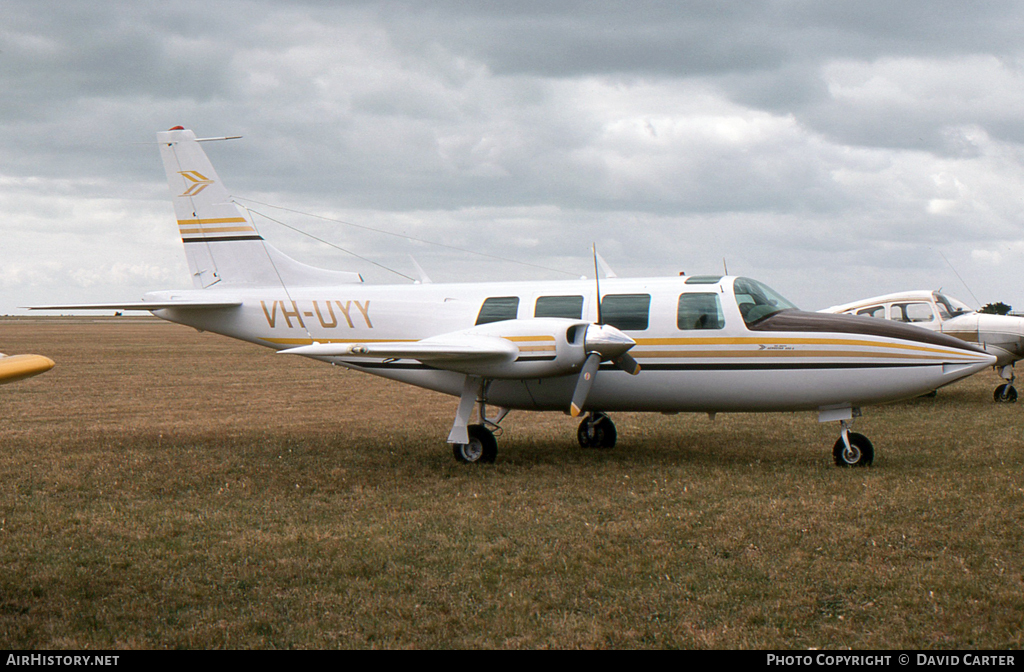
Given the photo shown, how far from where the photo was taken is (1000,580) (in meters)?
6.19

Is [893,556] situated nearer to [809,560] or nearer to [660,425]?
[809,560]

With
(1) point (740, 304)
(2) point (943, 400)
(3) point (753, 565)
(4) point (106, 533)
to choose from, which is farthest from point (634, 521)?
(2) point (943, 400)

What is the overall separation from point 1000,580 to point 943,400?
1557 cm

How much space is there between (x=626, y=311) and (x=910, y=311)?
40.5 ft

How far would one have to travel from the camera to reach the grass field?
18.0ft

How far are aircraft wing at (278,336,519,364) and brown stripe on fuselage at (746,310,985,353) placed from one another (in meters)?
3.47

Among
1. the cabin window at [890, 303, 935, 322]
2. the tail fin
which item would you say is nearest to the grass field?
the tail fin

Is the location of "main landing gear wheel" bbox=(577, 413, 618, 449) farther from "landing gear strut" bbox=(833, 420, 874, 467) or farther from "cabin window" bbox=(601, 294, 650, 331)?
"landing gear strut" bbox=(833, 420, 874, 467)

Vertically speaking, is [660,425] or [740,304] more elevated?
[740,304]

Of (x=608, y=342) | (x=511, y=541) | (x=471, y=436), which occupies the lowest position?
(x=511, y=541)

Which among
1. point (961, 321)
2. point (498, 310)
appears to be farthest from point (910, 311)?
point (498, 310)

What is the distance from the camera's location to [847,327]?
1090 cm

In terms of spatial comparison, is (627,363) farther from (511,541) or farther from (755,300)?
(511,541)

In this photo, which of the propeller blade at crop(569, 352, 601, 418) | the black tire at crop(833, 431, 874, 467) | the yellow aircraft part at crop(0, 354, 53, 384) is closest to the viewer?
the yellow aircraft part at crop(0, 354, 53, 384)
